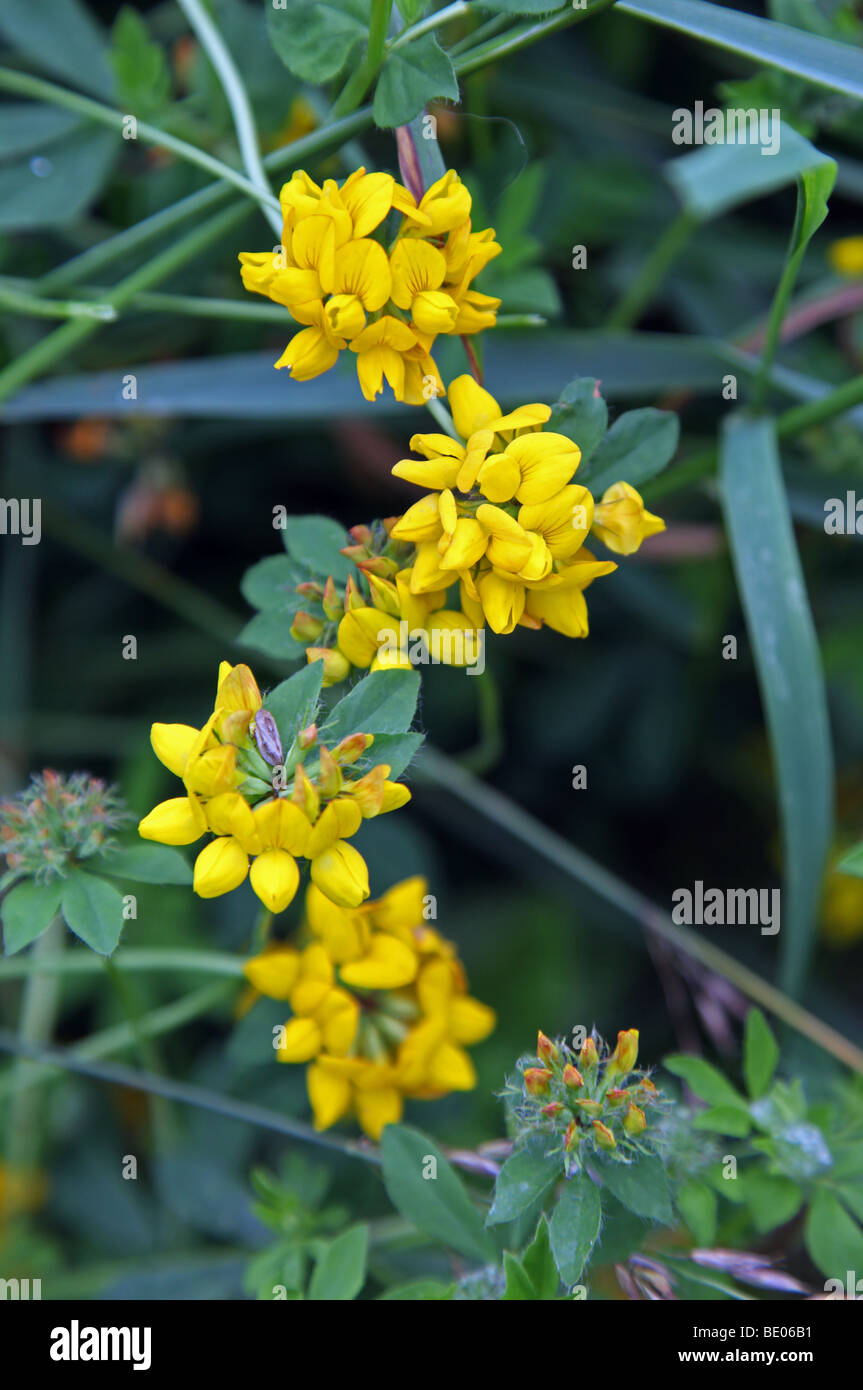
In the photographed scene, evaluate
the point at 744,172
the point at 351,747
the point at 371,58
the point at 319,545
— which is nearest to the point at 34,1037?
the point at 319,545

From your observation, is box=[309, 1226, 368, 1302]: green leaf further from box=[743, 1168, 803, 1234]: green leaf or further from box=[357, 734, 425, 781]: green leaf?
box=[357, 734, 425, 781]: green leaf

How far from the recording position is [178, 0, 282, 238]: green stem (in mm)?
1459

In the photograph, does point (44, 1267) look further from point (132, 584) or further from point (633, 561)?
point (633, 561)

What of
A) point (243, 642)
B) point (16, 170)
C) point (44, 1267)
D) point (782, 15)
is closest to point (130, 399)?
point (16, 170)

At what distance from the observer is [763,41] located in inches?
52.7

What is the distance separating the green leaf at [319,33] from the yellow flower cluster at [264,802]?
2.50 ft

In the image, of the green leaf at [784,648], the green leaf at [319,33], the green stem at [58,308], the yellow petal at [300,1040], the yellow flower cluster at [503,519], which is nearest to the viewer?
the yellow flower cluster at [503,519]

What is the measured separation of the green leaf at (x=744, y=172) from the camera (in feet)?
3.60

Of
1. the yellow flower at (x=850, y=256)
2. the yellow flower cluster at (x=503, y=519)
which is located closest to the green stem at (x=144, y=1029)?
the yellow flower cluster at (x=503, y=519)

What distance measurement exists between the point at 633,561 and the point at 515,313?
26.8 inches

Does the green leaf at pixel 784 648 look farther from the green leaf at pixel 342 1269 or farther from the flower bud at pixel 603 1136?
the green leaf at pixel 342 1269

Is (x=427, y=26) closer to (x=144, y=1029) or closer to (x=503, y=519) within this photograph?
(x=503, y=519)

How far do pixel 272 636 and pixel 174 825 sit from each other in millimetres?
341

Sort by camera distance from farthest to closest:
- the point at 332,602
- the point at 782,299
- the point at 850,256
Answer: the point at 850,256, the point at 782,299, the point at 332,602
